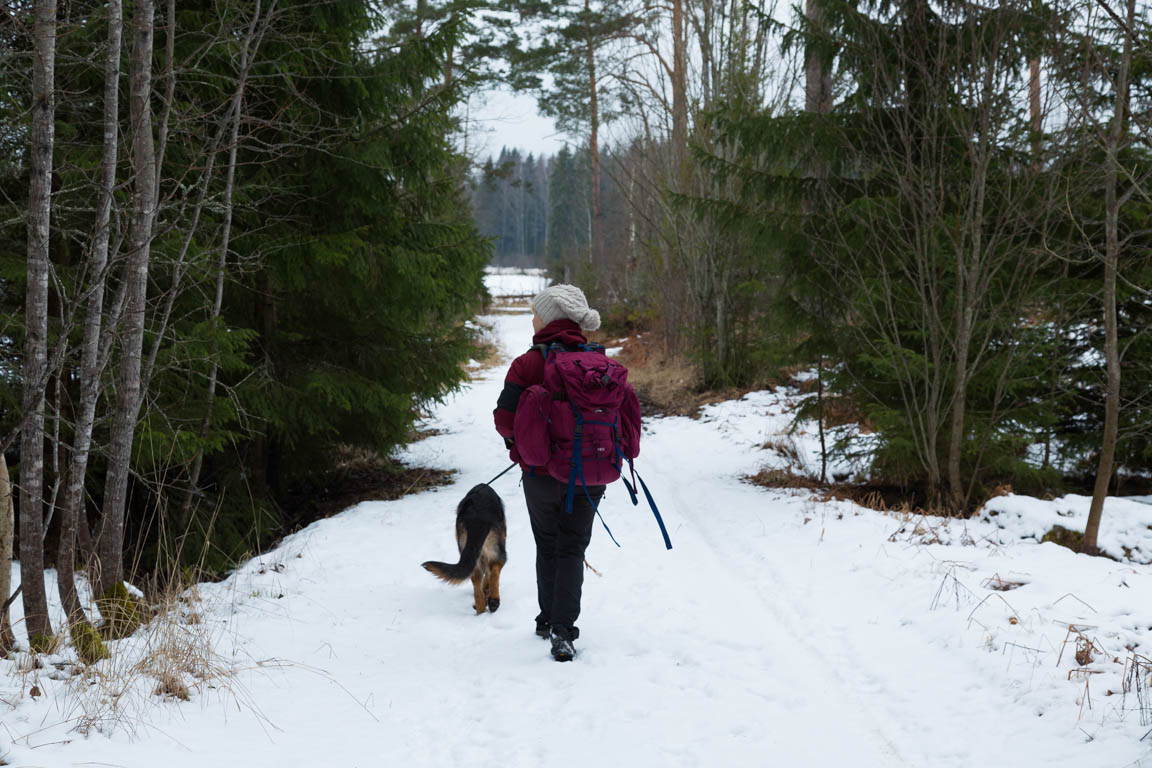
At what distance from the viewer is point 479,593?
508cm

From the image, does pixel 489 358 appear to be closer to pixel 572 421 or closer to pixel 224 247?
pixel 224 247

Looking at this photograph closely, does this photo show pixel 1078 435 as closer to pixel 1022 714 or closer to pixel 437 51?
pixel 1022 714

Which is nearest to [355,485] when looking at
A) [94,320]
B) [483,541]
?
[483,541]

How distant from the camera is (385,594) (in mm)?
5539

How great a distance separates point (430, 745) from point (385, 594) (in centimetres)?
232

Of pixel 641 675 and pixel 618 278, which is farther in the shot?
pixel 618 278

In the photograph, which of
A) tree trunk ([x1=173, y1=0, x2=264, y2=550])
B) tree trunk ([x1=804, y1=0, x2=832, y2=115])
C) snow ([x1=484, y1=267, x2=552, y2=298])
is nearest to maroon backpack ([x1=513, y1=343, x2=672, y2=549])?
tree trunk ([x1=173, y1=0, x2=264, y2=550])

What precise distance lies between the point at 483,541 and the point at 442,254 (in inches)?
175

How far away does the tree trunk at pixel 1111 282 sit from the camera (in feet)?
18.5

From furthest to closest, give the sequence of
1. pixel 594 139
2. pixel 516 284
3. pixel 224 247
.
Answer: pixel 516 284
pixel 594 139
pixel 224 247

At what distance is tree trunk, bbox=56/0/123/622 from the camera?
3945 millimetres

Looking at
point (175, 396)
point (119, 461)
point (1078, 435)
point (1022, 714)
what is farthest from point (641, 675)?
point (1078, 435)

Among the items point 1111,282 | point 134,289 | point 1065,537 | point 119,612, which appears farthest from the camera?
point 1065,537

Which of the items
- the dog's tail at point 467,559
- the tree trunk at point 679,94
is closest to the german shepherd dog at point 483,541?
the dog's tail at point 467,559
